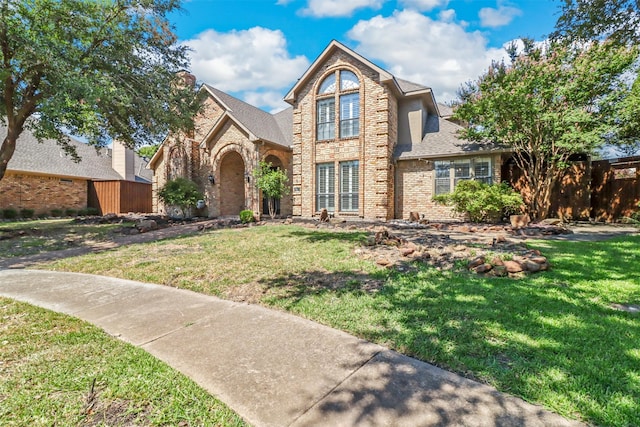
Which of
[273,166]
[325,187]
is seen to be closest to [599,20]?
[325,187]

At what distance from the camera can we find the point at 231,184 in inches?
715

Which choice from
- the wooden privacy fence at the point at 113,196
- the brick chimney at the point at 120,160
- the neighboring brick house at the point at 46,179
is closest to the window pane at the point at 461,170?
the neighboring brick house at the point at 46,179

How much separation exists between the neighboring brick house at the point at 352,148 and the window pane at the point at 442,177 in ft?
0.14

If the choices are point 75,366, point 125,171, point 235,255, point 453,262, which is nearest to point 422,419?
point 75,366

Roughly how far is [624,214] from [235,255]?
49.4 ft

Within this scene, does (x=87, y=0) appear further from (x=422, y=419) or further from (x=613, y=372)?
(x=613, y=372)

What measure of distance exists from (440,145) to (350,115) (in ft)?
14.6

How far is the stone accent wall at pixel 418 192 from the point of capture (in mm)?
13977

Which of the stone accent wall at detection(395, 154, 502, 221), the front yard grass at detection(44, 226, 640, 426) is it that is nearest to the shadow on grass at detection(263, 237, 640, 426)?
the front yard grass at detection(44, 226, 640, 426)

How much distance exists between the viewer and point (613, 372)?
7.30ft

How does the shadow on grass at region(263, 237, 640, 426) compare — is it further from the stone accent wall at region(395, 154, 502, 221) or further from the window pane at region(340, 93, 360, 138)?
the window pane at region(340, 93, 360, 138)

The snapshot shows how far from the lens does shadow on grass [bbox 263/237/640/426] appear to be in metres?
2.09

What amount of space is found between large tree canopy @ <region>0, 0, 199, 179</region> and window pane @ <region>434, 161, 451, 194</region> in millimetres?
11238

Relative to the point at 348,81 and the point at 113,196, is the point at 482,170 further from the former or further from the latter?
the point at 113,196
